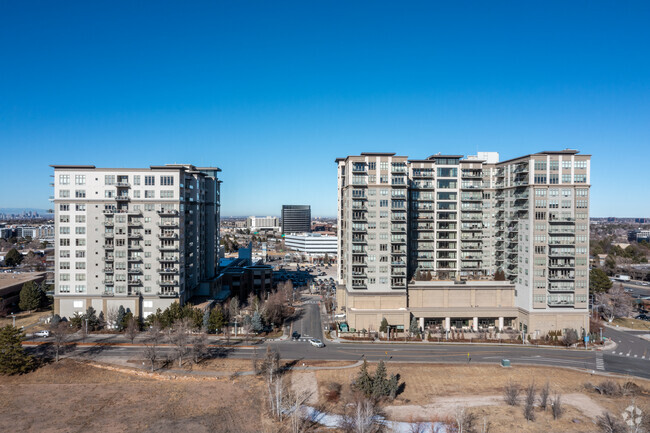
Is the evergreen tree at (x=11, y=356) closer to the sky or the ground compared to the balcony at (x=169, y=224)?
closer to the ground

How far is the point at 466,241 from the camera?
255 feet

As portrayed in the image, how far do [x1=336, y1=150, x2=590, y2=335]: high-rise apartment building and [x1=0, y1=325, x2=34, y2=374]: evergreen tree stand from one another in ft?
154

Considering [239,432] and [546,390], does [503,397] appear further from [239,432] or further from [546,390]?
[239,432]

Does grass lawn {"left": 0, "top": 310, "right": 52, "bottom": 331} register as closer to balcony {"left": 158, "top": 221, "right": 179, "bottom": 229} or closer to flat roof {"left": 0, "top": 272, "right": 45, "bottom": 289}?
flat roof {"left": 0, "top": 272, "right": 45, "bottom": 289}

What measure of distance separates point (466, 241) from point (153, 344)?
5862 cm

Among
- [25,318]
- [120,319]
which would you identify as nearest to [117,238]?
[120,319]

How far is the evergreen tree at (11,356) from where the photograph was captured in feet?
161

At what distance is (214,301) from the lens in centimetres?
7819

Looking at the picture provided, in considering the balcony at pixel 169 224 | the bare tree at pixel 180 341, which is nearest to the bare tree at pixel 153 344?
the bare tree at pixel 180 341

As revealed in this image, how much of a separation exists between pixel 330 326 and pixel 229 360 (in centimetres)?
2339

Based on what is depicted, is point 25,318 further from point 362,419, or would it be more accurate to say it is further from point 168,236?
point 362,419

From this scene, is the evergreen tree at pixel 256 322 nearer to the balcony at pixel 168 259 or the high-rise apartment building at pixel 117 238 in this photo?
the high-rise apartment building at pixel 117 238

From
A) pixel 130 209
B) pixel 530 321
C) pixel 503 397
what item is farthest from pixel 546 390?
pixel 130 209

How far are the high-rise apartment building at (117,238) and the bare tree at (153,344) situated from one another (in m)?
8.90
